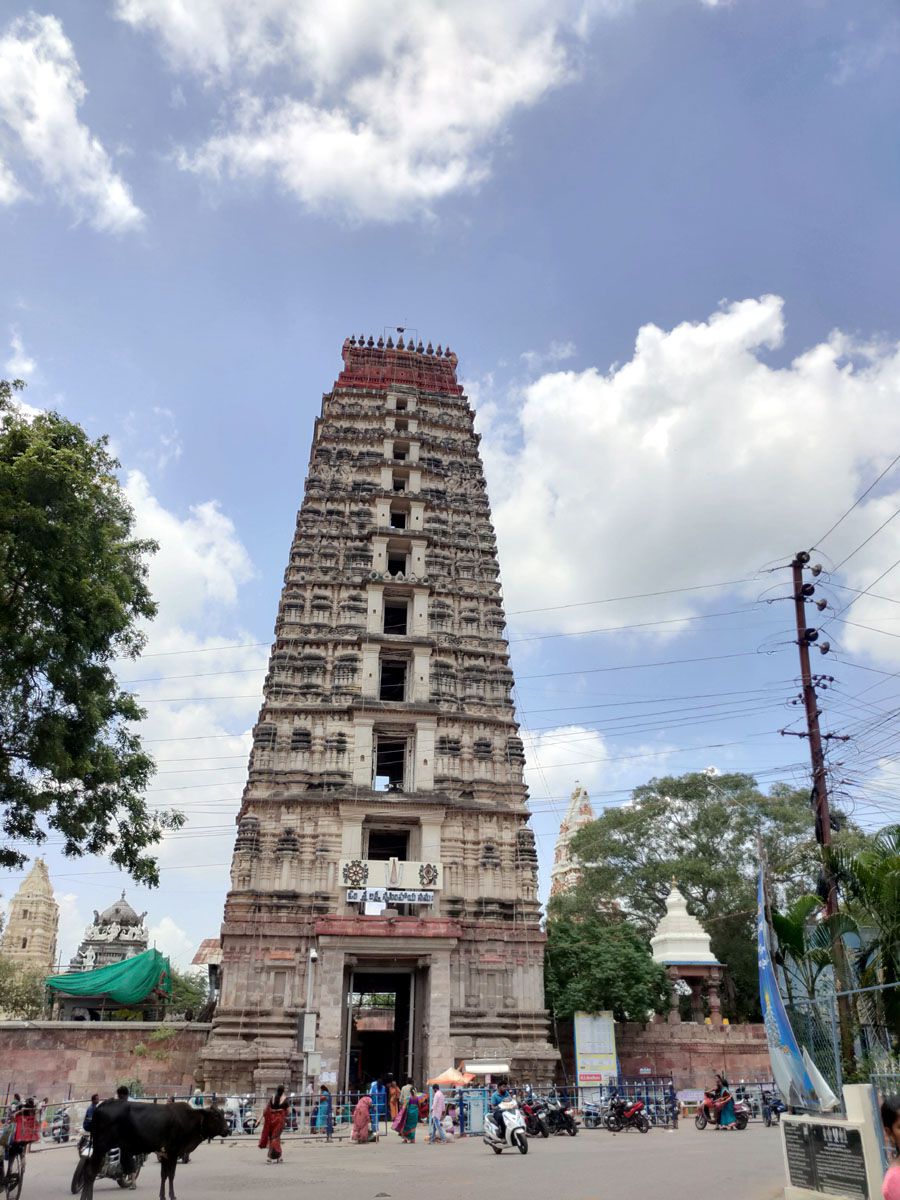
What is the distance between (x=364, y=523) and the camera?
1639 inches

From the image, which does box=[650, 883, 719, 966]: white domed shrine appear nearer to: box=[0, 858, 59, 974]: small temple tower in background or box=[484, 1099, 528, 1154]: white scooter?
box=[484, 1099, 528, 1154]: white scooter

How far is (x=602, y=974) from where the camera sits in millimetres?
32219

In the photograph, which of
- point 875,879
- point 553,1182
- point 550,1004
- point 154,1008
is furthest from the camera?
point 154,1008

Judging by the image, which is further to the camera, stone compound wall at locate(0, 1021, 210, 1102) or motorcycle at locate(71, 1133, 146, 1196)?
A: stone compound wall at locate(0, 1021, 210, 1102)

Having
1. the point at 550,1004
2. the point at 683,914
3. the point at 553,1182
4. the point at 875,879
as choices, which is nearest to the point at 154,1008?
the point at 550,1004

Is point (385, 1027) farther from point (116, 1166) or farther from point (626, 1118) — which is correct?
point (116, 1166)

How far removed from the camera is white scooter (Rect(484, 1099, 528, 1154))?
19562 millimetres

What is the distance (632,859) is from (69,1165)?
33.5m

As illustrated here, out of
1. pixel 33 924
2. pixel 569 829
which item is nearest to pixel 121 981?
pixel 569 829

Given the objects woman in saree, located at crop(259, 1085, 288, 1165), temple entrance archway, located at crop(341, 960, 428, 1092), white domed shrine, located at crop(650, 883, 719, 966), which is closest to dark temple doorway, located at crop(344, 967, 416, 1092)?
temple entrance archway, located at crop(341, 960, 428, 1092)

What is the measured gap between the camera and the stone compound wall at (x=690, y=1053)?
32.7 meters

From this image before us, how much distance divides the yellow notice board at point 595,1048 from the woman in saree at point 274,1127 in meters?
13.7

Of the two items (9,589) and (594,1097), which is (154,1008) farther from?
(9,589)

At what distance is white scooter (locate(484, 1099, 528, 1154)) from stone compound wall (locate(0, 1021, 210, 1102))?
45.9ft
